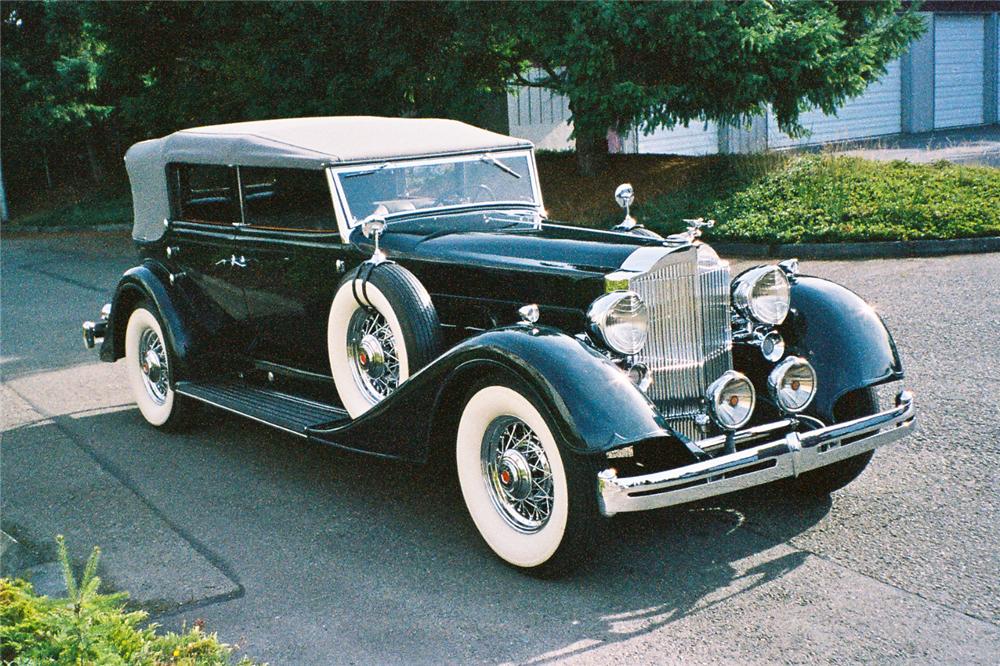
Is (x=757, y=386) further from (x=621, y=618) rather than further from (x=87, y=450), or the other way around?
(x=87, y=450)

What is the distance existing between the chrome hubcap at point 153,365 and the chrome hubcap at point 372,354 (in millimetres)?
1904

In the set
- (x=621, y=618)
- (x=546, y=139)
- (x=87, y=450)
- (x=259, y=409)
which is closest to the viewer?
(x=621, y=618)

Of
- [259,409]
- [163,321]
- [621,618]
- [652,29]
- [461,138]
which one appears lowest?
[621,618]

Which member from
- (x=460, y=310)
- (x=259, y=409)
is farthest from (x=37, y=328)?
(x=460, y=310)

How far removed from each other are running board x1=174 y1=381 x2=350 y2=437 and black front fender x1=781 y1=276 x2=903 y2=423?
226cm

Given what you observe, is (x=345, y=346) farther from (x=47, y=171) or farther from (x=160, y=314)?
(x=47, y=171)

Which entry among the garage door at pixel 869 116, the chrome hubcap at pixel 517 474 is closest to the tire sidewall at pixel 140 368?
the chrome hubcap at pixel 517 474

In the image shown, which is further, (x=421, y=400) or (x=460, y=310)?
(x=460, y=310)

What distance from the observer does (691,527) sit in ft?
14.7

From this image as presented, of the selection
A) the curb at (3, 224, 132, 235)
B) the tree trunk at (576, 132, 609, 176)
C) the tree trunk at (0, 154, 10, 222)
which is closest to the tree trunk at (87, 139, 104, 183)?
the tree trunk at (0, 154, 10, 222)

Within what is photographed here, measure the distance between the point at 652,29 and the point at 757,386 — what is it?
311 inches

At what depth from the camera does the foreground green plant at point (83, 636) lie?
2.77 m

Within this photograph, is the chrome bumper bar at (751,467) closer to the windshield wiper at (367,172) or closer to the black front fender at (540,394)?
the black front fender at (540,394)

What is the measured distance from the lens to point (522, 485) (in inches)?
160
